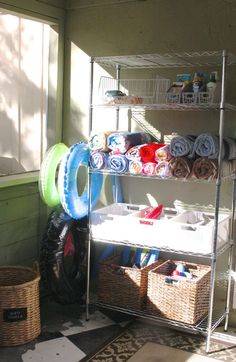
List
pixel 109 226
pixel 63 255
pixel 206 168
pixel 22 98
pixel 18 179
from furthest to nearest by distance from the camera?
pixel 22 98 < pixel 18 179 < pixel 63 255 < pixel 109 226 < pixel 206 168

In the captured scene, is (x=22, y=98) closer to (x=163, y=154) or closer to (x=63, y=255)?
(x=63, y=255)

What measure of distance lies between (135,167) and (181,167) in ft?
1.00

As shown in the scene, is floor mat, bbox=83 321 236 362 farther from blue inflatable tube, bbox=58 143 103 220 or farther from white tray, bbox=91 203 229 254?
blue inflatable tube, bbox=58 143 103 220

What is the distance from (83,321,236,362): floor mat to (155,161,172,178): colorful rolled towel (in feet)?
3.40

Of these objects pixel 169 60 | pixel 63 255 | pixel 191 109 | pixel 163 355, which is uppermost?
pixel 169 60

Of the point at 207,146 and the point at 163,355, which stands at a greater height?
the point at 207,146

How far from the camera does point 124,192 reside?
3.55 meters

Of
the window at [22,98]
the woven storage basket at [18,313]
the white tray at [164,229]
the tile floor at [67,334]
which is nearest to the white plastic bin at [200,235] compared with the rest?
the white tray at [164,229]

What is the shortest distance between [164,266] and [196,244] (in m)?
0.50

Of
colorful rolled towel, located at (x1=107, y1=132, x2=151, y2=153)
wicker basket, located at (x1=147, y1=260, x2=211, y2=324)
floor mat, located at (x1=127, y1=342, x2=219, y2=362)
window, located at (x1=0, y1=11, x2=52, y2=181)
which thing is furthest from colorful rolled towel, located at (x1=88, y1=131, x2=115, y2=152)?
floor mat, located at (x1=127, y1=342, x2=219, y2=362)

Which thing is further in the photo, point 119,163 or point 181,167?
point 119,163

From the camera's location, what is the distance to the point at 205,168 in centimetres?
278

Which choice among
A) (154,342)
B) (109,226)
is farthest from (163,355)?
(109,226)

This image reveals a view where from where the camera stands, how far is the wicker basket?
2.95 meters
